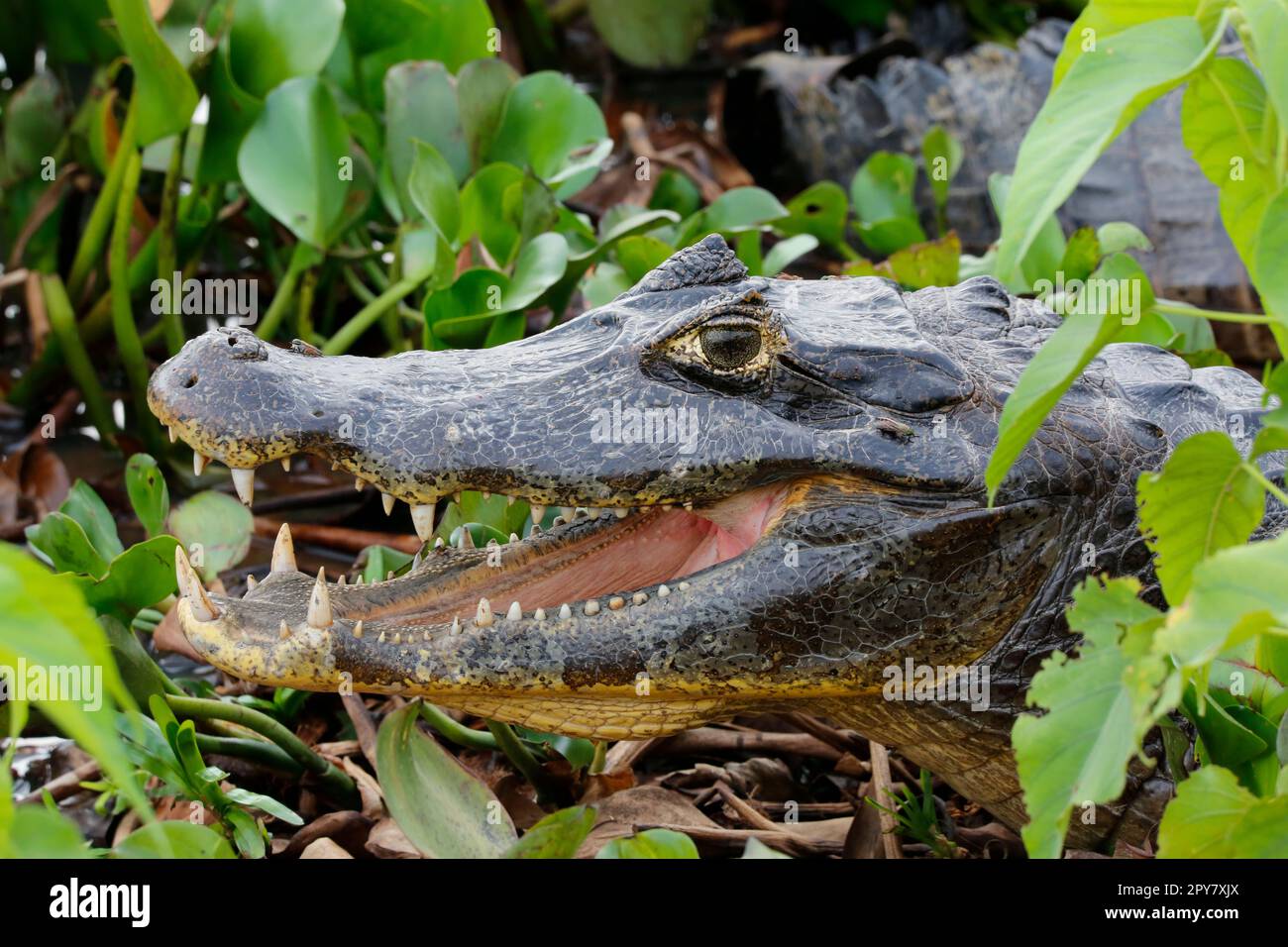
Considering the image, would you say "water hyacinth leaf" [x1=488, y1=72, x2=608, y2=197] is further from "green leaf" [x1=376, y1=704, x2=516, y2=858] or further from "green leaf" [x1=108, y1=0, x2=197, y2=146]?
"green leaf" [x1=376, y1=704, x2=516, y2=858]

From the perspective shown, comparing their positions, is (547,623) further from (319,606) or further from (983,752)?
(983,752)

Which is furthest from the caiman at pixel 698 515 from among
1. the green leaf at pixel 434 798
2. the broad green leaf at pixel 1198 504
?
the broad green leaf at pixel 1198 504

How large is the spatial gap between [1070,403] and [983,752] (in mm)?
721

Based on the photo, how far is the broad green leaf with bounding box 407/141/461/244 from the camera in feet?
13.5

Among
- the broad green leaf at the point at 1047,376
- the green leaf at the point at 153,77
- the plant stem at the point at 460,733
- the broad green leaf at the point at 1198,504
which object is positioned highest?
the green leaf at the point at 153,77

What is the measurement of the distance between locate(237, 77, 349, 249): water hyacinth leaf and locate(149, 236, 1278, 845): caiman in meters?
1.75

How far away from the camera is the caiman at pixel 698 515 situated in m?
2.55

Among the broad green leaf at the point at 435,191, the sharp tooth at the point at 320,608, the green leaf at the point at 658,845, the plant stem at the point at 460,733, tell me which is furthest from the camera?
the broad green leaf at the point at 435,191

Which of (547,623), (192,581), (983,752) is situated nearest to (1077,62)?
(547,623)

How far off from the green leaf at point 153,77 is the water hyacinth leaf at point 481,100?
0.86 m

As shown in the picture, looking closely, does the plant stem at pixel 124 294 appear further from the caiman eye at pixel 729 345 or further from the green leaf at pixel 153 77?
the caiman eye at pixel 729 345

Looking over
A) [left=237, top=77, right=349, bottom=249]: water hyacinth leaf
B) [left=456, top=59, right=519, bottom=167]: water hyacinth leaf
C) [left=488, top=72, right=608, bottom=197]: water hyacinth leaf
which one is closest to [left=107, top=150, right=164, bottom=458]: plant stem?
[left=237, top=77, right=349, bottom=249]: water hyacinth leaf

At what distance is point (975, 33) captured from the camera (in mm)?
9359

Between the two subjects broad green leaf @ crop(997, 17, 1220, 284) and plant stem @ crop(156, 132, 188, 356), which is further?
plant stem @ crop(156, 132, 188, 356)
